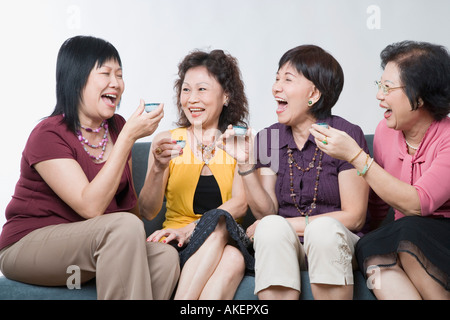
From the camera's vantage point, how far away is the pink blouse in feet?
6.83

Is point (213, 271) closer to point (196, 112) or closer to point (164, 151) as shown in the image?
point (164, 151)

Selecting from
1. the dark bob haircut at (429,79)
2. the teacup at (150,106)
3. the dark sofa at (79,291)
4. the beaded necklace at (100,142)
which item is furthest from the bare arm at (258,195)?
the dark bob haircut at (429,79)

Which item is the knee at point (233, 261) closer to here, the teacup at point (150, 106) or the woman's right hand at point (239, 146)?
the woman's right hand at point (239, 146)

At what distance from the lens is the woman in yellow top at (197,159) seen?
2412mm

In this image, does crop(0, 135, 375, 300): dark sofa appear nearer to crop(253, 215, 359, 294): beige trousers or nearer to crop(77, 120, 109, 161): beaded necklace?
crop(253, 215, 359, 294): beige trousers

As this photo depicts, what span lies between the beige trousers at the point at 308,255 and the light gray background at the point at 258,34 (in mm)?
1406

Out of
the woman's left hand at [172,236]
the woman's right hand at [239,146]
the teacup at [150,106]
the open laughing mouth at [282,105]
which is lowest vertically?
the woman's left hand at [172,236]

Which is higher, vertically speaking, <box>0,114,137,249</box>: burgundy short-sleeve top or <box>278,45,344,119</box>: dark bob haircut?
<box>278,45,344,119</box>: dark bob haircut

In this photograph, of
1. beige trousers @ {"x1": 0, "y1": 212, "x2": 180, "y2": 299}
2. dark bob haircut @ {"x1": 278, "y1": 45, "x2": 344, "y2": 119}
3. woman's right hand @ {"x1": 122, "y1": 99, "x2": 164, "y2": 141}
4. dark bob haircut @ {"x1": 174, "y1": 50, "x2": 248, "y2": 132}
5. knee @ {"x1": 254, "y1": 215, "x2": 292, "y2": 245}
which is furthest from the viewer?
dark bob haircut @ {"x1": 174, "y1": 50, "x2": 248, "y2": 132}

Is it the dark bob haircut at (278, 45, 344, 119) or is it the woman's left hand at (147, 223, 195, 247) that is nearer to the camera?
the woman's left hand at (147, 223, 195, 247)

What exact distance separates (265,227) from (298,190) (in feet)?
1.33

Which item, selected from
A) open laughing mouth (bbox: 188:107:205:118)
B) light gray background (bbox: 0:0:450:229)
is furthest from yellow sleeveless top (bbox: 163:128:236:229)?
light gray background (bbox: 0:0:450:229)

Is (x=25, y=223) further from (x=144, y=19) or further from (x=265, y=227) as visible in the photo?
(x=144, y=19)
